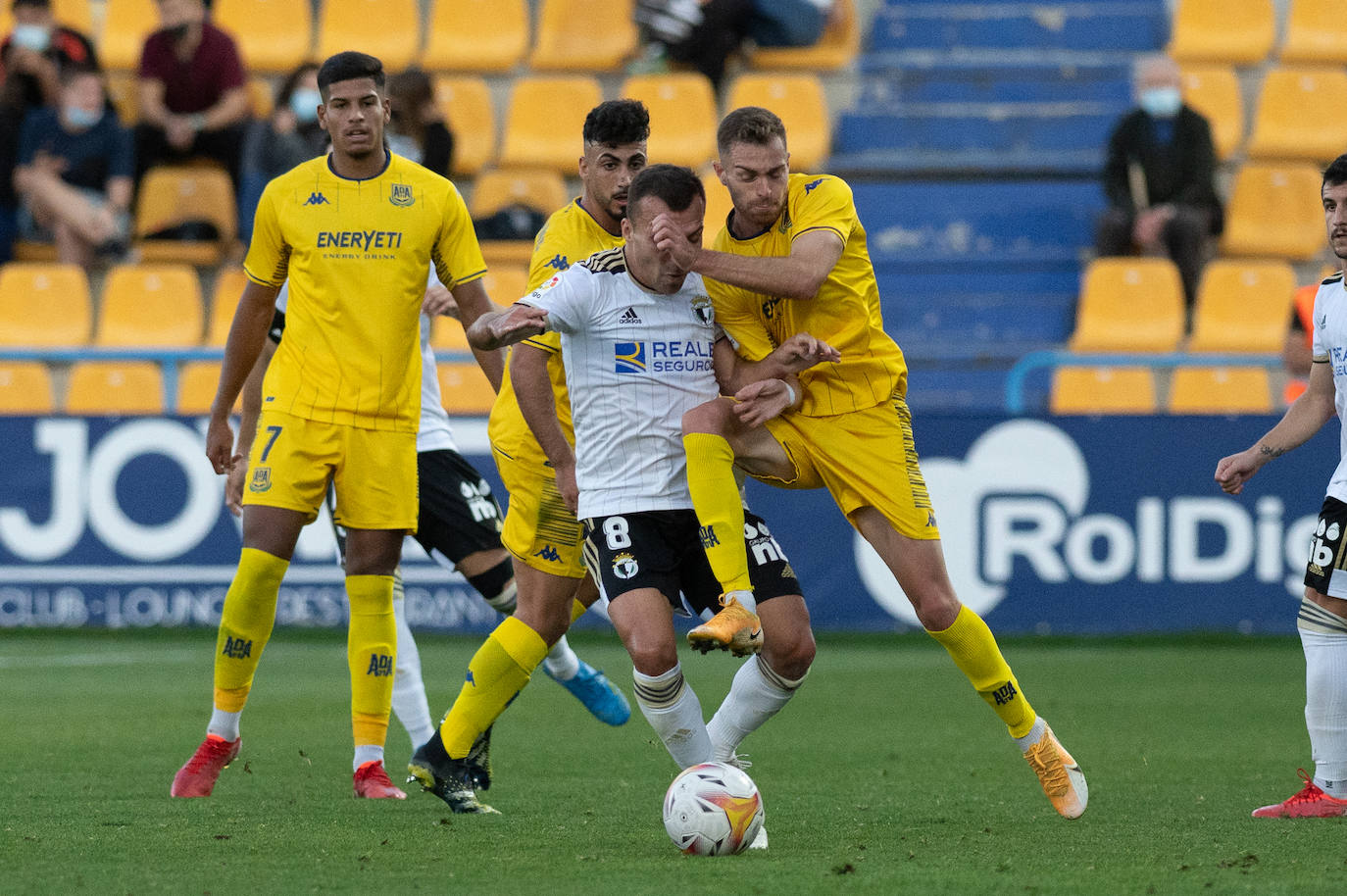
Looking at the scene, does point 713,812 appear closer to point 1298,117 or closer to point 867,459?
point 867,459

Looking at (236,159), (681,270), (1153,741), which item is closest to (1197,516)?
(1153,741)

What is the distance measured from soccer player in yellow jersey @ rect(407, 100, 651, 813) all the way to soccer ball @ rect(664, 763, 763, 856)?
0.99 metres

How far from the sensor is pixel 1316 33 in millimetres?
15805

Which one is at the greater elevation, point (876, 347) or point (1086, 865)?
point (876, 347)

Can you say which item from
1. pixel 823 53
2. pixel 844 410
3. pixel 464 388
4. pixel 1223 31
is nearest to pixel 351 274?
pixel 844 410

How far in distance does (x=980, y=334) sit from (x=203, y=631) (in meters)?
6.24

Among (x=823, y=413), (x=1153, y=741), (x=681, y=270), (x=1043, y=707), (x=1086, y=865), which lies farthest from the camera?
(x=1043, y=707)

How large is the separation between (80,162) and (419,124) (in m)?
2.91

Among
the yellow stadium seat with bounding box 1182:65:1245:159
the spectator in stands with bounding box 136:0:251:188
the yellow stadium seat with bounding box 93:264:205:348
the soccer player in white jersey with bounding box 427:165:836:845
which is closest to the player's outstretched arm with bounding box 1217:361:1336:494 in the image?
the soccer player in white jersey with bounding box 427:165:836:845

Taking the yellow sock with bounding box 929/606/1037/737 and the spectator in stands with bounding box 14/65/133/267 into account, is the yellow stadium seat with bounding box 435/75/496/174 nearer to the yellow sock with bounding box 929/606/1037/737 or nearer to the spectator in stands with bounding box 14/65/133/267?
the spectator in stands with bounding box 14/65/133/267

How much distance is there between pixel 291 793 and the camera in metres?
6.18

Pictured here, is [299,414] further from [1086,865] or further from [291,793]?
[1086,865]

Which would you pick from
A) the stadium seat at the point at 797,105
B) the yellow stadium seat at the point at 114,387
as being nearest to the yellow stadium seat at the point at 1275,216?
the stadium seat at the point at 797,105

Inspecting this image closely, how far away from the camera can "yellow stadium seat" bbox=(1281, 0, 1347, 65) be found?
15.7 meters
